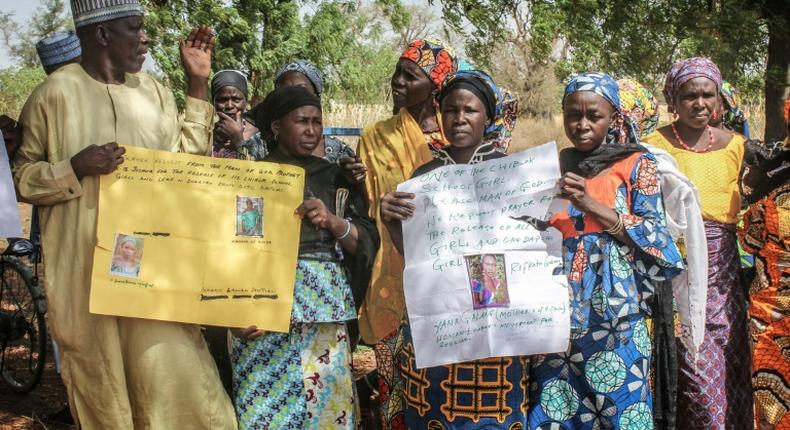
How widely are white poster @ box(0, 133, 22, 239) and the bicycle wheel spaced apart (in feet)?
9.30

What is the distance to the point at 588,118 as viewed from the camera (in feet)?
12.9

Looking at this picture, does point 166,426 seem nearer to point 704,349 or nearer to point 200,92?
point 200,92

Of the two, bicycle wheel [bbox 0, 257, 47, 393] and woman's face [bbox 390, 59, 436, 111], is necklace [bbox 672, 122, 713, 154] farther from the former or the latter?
bicycle wheel [bbox 0, 257, 47, 393]

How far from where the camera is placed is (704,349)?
15.7 feet

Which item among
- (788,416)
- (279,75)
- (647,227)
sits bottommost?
(788,416)

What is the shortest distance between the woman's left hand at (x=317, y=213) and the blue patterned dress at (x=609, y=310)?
102cm

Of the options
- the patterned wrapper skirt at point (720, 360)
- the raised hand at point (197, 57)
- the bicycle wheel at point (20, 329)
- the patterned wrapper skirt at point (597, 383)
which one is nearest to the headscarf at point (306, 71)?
the raised hand at point (197, 57)

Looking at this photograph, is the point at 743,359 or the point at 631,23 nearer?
the point at 743,359

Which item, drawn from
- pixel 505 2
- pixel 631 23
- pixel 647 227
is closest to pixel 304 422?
pixel 647 227

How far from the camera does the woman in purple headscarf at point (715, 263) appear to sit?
15.5ft

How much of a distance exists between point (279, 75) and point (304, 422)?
89.4 inches

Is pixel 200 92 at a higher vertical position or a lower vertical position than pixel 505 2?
lower

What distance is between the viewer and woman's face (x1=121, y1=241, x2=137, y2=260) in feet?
11.3

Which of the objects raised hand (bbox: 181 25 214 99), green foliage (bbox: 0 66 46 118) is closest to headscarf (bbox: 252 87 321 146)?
raised hand (bbox: 181 25 214 99)
